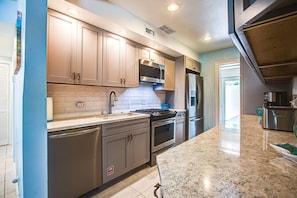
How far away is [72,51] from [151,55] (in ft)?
5.35

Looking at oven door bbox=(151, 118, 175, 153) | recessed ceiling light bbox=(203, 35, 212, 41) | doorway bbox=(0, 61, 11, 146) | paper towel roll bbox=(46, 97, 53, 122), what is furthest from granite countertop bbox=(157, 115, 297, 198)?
doorway bbox=(0, 61, 11, 146)

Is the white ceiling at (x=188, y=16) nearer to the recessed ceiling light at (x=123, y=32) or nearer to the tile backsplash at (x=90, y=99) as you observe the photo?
the recessed ceiling light at (x=123, y=32)

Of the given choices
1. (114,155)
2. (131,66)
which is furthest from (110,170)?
(131,66)

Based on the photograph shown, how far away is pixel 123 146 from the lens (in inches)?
83.4

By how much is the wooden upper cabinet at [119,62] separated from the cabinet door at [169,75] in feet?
3.24

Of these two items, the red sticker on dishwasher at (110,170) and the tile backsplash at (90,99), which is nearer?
the red sticker on dishwasher at (110,170)

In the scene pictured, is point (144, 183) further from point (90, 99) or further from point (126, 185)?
point (90, 99)

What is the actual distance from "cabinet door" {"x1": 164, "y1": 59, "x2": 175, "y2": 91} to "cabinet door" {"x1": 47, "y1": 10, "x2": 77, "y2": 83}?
2102 mm

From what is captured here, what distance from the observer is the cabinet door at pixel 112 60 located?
7.48 ft

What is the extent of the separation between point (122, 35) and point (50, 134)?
1848mm

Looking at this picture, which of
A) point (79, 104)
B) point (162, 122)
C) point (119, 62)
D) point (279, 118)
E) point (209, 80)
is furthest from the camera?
point (209, 80)

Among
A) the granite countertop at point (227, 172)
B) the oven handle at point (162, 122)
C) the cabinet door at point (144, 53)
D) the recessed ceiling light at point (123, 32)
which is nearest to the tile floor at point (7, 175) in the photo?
the oven handle at point (162, 122)

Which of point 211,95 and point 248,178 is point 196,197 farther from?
point 211,95

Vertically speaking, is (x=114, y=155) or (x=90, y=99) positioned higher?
(x=90, y=99)
